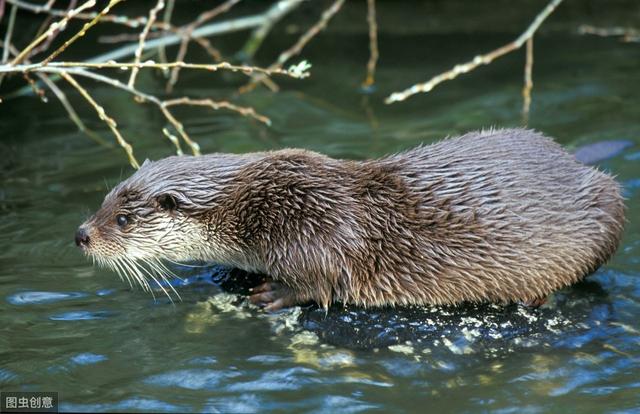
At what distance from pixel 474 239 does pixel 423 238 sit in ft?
0.68

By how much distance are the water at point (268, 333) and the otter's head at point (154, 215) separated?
26 cm

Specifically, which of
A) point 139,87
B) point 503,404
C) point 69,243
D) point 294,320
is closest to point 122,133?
point 139,87

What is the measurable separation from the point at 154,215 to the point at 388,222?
3.27ft

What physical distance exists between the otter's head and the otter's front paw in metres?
0.32

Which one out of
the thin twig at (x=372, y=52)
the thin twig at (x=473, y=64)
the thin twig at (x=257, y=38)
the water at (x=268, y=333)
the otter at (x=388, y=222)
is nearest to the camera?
the water at (x=268, y=333)

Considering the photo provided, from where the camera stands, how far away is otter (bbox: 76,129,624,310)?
12.4 ft

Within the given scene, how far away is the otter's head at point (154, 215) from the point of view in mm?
3926

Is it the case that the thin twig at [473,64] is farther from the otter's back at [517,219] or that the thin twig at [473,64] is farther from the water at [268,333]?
the water at [268,333]

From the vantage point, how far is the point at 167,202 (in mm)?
3920

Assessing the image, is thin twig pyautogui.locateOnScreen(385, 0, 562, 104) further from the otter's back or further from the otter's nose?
the otter's nose

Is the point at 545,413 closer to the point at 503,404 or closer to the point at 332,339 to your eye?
the point at 503,404

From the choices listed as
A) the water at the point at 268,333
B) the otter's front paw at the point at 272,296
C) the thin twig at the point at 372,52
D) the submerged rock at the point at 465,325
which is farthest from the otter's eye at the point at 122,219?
the thin twig at the point at 372,52

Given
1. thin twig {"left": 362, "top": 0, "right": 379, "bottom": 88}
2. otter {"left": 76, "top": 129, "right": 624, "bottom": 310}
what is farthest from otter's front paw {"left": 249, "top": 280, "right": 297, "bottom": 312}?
thin twig {"left": 362, "top": 0, "right": 379, "bottom": 88}

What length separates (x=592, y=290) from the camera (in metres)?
4.09
